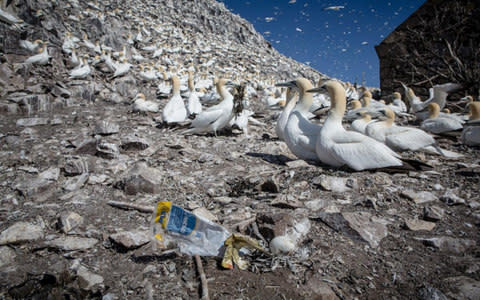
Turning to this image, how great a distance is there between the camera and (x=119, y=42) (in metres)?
19.3

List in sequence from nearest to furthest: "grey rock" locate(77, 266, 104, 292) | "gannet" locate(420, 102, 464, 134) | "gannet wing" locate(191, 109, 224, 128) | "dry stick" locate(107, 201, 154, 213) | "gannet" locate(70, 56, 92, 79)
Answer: "grey rock" locate(77, 266, 104, 292) < "dry stick" locate(107, 201, 154, 213) < "gannet wing" locate(191, 109, 224, 128) < "gannet" locate(420, 102, 464, 134) < "gannet" locate(70, 56, 92, 79)

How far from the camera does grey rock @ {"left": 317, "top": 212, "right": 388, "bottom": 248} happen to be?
90.4 inches

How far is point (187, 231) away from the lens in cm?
200

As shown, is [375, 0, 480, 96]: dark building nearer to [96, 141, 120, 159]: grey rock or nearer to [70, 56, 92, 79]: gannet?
[96, 141, 120, 159]: grey rock

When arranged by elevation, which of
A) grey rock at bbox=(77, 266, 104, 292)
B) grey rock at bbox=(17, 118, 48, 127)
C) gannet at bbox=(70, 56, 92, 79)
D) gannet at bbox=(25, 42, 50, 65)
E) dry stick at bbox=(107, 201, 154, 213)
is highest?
gannet at bbox=(25, 42, 50, 65)

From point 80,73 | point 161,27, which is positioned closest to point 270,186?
point 80,73

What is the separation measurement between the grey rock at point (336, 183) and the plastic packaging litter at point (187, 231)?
66.6 inches

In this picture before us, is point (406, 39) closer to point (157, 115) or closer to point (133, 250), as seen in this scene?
point (157, 115)

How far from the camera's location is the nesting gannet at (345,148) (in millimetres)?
3547

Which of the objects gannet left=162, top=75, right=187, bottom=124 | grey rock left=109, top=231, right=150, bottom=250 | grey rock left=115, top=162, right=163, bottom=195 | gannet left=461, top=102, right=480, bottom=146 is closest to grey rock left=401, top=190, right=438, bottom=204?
grey rock left=109, top=231, right=150, bottom=250

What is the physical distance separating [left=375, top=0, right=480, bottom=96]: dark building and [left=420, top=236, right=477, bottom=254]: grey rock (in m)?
12.0

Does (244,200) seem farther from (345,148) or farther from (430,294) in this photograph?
(430,294)

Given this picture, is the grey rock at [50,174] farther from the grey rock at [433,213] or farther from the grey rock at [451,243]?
the grey rock at [433,213]

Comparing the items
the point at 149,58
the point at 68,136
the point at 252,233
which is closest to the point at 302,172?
the point at 252,233
